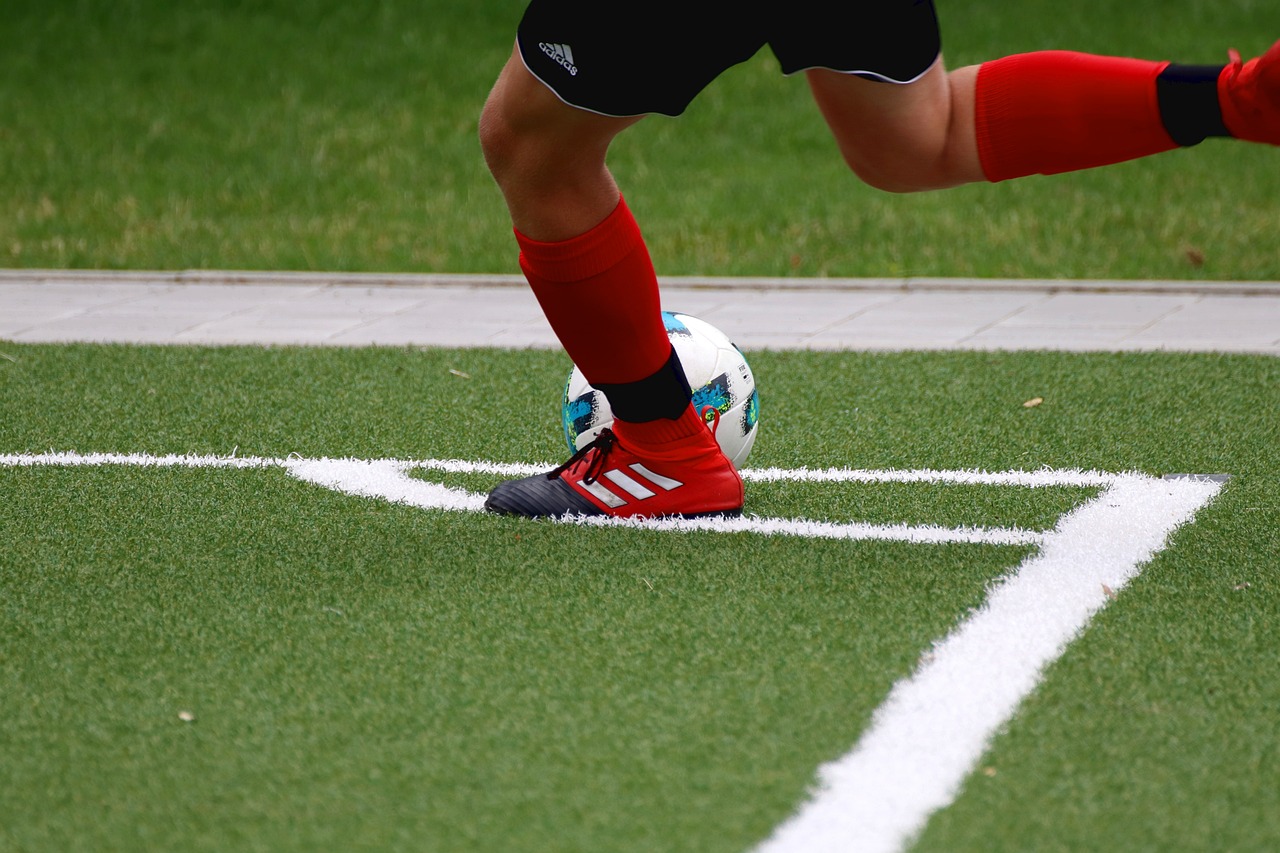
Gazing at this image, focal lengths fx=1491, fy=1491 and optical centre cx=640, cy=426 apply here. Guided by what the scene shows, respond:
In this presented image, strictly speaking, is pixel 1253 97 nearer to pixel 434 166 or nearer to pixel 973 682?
pixel 973 682

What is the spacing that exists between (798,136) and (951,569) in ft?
22.9

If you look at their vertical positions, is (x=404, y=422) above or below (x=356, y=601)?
below

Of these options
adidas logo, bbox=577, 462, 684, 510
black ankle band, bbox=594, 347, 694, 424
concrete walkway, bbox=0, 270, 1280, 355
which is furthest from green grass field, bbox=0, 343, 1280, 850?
concrete walkway, bbox=0, 270, 1280, 355

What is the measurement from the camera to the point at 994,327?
5.41 meters

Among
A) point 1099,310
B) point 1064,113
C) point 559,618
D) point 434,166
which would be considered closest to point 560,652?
point 559,618

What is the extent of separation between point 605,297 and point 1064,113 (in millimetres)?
927

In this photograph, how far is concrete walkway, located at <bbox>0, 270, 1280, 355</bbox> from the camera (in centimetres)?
525

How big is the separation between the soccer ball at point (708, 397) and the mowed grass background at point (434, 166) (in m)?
3.38

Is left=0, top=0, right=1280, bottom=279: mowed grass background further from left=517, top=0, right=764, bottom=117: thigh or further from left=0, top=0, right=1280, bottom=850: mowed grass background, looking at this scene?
left=517, top=0, right=764, bottom=117: thigh

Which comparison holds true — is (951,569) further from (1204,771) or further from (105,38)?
(105,38)

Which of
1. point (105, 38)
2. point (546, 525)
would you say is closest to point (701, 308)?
point (546, 525)

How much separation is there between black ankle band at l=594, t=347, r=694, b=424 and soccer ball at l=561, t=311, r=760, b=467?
0.21m

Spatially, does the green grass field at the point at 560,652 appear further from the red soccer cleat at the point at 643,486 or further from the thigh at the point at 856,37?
the thigh at the point at 856,37

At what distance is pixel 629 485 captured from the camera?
10.5 ft
